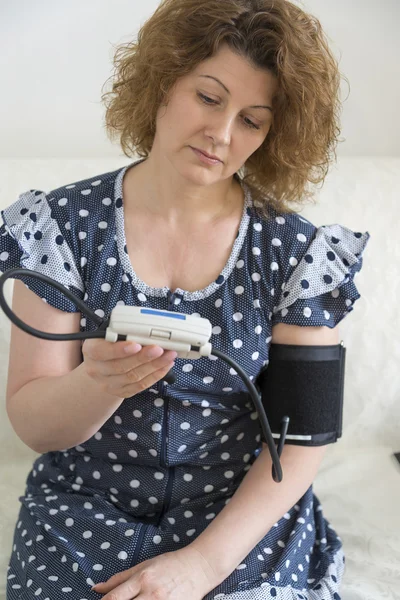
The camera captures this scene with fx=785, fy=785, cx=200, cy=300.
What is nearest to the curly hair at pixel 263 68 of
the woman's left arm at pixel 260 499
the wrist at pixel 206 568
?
the woman's left arm at pixel 260 499

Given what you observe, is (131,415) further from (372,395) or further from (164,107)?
(372,395)

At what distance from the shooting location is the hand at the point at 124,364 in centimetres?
73

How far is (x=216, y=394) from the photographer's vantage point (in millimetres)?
1036

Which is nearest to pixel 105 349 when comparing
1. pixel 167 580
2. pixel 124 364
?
pixel 124 364

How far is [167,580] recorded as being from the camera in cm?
91

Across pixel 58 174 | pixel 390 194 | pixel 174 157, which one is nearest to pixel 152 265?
pixel 174 157

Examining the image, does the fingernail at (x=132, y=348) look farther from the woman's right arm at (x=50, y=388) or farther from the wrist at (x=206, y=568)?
the wrist at (x=206, y=568)

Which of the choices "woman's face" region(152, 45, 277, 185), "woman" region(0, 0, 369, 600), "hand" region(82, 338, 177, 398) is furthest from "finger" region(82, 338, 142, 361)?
"woman's face" region(152, 45, 277, 185)

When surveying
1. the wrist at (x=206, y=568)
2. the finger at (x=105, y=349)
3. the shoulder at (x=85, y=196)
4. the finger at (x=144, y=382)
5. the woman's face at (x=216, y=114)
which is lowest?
the wrist at (x=206, y=568)

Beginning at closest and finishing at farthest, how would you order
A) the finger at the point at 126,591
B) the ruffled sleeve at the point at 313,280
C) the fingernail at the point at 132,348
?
the fingernail at the point at 132,348, the finger at the point at 126,591, the ruffled sleeve at the point at 313,280

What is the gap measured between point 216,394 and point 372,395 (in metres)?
0.43

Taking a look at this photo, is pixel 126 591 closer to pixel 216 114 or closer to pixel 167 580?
pixel 167 580

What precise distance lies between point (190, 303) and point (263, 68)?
0.30 meters

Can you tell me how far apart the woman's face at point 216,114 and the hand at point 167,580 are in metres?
0.45
